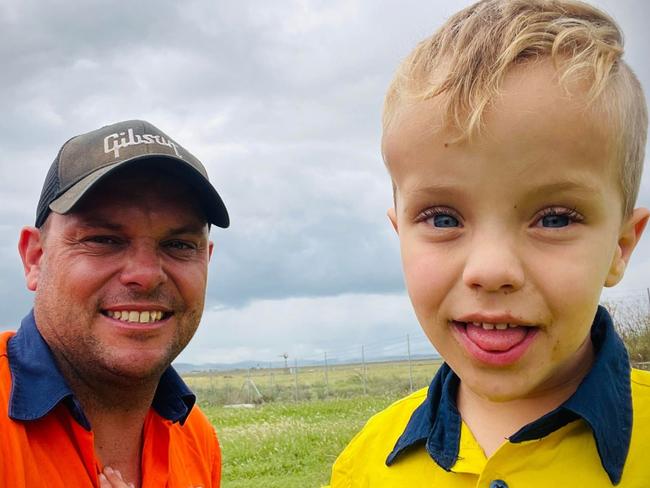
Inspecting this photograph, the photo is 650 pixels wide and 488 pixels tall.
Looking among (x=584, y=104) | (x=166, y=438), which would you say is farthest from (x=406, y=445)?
(x=166, y=438)

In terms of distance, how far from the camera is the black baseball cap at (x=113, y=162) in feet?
9.81

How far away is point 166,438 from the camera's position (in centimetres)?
333

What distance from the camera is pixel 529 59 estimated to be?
5.57 feet

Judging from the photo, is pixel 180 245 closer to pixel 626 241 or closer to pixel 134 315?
pixel 134 315

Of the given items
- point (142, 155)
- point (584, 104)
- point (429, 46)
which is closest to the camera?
point (584, 104)

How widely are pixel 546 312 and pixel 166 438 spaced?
7.21 feet

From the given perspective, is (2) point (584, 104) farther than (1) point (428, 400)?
No

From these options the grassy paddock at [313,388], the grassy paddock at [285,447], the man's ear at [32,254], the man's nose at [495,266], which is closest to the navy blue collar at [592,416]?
the man's nose at [495,266]

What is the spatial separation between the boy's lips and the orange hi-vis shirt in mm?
1667

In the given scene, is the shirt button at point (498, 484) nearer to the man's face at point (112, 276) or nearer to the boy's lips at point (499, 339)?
the boy's lips at point (499, 339)

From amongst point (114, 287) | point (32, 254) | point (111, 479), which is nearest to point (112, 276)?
point (114, 287)

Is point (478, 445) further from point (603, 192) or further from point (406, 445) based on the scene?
point (603, 192)

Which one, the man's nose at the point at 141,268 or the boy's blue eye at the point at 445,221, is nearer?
the boy's blue eye at the point at 445,221

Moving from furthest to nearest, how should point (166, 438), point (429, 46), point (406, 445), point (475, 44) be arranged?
1. point (166, 438)
2. point (406, 445)
3. point (429, 46)
4. point (475, 44)
